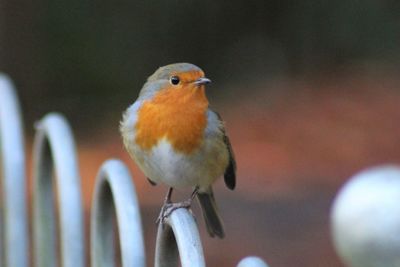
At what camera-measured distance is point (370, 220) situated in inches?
39.3

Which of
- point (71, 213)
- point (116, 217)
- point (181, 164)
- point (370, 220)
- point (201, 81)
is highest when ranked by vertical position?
point (201, 81)

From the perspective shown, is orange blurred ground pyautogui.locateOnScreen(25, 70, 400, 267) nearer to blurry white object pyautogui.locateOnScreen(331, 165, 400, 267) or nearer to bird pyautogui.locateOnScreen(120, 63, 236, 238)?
bird pyautogui.locateOnScreen(120, 63, 236, 238)

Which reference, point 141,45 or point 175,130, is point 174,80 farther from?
point 141,45

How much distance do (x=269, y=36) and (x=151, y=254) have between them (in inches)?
178

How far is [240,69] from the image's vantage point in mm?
11062

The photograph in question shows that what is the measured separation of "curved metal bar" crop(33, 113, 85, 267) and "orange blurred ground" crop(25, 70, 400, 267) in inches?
157

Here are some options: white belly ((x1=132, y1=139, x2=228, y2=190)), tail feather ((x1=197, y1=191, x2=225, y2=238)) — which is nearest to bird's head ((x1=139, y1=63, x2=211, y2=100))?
white belly ((x1=132, y1=139, x2=228, y2=190))

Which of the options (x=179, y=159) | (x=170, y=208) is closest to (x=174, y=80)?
(x=179, y=159)

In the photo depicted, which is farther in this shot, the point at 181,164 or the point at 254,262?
the point at 181,164

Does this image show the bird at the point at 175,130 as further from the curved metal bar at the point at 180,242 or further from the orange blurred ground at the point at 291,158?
the orange blurred ground at the point at 291,158

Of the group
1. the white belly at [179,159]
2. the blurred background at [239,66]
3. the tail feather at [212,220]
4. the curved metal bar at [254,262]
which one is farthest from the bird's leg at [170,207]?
the blurred background at [239,66]

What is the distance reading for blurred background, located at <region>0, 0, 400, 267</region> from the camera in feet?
31.3

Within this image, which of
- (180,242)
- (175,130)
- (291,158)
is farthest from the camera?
(291,158)

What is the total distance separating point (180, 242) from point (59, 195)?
3.34ft
